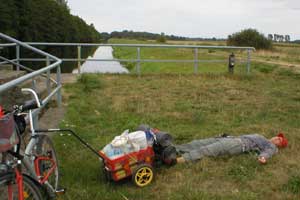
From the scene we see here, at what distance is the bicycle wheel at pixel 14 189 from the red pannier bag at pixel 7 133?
255mm

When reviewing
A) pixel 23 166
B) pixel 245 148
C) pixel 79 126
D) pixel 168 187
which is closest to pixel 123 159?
pixel 168 187

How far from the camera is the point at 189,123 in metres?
7.59

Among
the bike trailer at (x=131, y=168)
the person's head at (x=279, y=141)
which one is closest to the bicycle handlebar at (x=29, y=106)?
the bike trailer at (x=131, y=168)

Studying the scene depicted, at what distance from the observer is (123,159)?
455 cm

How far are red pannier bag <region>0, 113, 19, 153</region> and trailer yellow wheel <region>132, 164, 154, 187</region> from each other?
6.34 ft

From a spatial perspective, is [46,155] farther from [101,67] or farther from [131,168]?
[101,67]

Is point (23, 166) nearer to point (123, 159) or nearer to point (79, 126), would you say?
point (123, 159)

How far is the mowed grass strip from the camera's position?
451 cm

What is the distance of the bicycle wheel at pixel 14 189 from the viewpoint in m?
2.93

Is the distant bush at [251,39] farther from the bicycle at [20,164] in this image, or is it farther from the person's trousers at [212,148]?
the bicycle at [20,164]

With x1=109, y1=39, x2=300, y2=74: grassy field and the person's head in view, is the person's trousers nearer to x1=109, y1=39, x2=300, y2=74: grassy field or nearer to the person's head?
the person's head

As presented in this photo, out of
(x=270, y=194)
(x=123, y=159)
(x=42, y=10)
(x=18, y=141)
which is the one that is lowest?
(x=270, y=194)

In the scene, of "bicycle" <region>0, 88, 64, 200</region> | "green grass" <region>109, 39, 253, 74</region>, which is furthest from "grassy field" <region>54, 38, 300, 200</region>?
"green grass" <region>109, 39, 253, 74</region>

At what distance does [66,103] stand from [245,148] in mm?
4561
